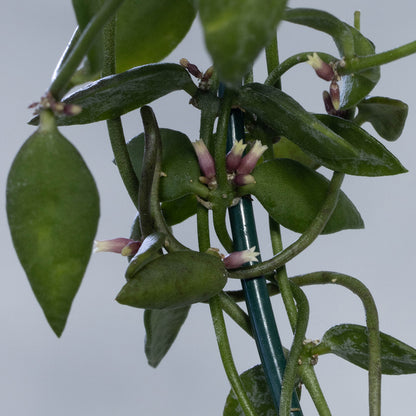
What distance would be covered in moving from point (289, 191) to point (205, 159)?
69 mm

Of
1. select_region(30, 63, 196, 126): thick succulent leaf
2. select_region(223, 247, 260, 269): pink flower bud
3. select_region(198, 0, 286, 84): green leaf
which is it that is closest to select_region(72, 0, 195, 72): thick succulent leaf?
select_region(30, 63, 196, 126): thick succulent leaf

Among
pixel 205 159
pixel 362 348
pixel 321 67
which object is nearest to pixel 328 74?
pixel 321 67

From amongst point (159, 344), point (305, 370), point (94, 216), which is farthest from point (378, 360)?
point (94, 216)

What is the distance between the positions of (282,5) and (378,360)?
1.14 ft

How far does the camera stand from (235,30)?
10.3 inches

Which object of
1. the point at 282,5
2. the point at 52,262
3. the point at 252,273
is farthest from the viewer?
the point at 252,273

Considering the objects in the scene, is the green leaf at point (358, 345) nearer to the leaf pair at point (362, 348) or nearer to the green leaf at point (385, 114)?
the leaf pair at point (362, 348)

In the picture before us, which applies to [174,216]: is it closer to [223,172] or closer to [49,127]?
[223,172]

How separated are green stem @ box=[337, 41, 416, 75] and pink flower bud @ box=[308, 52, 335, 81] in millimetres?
17

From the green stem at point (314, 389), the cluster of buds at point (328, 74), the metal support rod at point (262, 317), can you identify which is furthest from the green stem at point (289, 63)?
the green stem at point (314, 389)

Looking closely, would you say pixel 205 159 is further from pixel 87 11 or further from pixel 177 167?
pixel 87 11

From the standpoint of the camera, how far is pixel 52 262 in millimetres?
389

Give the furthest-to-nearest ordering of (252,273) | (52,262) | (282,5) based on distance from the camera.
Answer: (252,273), (52,262), (282,5)

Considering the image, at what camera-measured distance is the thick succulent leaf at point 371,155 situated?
544 mm
